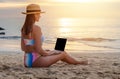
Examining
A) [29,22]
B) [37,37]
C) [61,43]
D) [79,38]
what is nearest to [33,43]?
[37,37]

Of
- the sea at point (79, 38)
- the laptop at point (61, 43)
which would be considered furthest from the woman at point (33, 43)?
the sea at point (79, 38)

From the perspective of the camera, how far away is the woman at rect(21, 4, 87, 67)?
7766mm

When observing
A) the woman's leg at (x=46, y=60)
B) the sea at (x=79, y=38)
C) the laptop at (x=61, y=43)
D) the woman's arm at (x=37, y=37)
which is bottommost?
the sea at (x=79, y=38)

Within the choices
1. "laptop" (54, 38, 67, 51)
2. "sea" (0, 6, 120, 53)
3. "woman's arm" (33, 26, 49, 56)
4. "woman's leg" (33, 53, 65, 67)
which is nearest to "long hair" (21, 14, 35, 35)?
"woman's arm" (33, 26, 49, 56)

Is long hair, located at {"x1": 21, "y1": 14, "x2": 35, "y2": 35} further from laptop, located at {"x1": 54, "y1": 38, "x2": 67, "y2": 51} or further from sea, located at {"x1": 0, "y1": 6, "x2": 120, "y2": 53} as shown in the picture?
sea, located at {"x1": 0, "y1": 6, "x2": 120, "y2": 53}

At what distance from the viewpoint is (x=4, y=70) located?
26.5 feet

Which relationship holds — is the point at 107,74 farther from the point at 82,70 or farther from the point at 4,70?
the point at 4,70

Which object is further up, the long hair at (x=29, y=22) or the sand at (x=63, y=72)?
the long hair at (x=29, y=22)

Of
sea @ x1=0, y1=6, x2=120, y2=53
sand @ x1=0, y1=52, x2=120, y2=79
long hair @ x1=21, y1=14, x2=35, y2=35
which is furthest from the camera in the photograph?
sea @ x1=0, y1=6, x2=120, y2=53

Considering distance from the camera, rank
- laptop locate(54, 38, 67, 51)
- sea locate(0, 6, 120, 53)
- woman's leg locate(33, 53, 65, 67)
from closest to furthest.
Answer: woman's leg locate(33, 53, 65, 67) < laptop locate(54, 38, 67, 51) < sea locate(0, 6, 120, 53)

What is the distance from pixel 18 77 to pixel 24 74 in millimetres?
296

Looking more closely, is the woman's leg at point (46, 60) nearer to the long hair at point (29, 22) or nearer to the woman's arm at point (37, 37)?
the woman's arm at point (37, 37)

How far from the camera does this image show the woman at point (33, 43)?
777 cm

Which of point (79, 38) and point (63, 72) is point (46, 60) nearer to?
point (63, 72)
